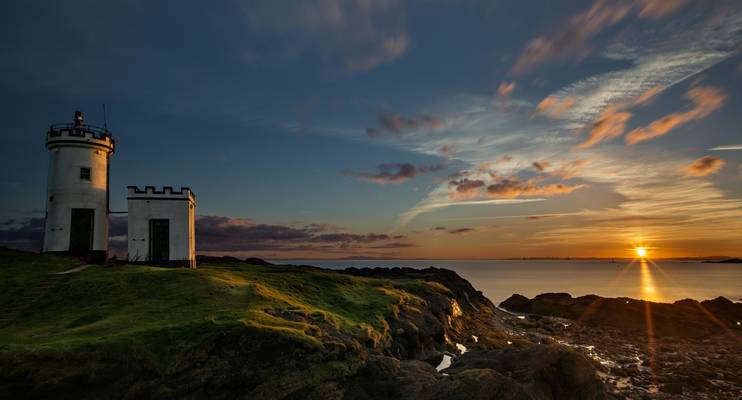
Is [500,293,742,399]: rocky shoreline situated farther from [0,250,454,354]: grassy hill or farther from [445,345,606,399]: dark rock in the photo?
[0,250,454,354]: grassy hill

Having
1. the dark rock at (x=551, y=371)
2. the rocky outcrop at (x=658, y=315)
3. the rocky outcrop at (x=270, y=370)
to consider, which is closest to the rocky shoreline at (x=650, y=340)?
the rocky outcrop at (x=658, y=315)

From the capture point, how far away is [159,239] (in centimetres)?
3281

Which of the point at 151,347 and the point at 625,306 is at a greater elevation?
the point at 151,347

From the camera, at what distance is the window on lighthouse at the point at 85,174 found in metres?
32.4

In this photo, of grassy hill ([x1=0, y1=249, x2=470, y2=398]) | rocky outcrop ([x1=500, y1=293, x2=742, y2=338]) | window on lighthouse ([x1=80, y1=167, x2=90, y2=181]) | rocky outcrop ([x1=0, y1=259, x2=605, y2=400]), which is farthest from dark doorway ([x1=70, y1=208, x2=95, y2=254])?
rocky outcrop ([x1=500, y1=293, x2=742, y2=338])

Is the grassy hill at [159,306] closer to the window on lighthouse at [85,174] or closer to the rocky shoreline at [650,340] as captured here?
the window on lighthouse at [85,174]

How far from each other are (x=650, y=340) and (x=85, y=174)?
2153 inches

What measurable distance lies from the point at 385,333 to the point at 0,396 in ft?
50.3

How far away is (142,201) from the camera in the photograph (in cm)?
3256

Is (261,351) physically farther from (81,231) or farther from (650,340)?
(650,340)

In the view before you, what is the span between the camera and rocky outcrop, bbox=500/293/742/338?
143 feet

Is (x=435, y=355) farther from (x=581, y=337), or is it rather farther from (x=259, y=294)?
(x=581, y=337)

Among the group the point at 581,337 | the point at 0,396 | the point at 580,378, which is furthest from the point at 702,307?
the point at 0,396

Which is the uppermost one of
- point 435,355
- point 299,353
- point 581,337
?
point 299,353
